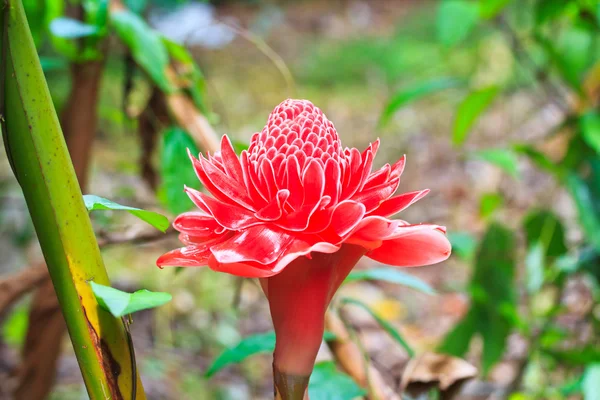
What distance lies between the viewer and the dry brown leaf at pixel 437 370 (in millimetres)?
458

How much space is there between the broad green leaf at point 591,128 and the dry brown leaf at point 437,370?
46cm

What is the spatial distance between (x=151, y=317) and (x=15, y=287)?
85 cm

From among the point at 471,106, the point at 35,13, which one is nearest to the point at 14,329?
the point at 35,13

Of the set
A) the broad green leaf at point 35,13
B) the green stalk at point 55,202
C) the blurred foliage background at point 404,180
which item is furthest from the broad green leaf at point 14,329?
the green stalk at point 55,202

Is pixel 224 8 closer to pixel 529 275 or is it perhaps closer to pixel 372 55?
pixel 372 55

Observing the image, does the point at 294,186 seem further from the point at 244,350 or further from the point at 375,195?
the point at 244,350

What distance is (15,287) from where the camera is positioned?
0.62m

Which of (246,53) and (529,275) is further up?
(246,53)

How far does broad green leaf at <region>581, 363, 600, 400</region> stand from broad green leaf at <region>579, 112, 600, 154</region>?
334 millimetres

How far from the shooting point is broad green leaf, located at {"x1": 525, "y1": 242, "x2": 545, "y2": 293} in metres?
0.95

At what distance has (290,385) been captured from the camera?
0.30m

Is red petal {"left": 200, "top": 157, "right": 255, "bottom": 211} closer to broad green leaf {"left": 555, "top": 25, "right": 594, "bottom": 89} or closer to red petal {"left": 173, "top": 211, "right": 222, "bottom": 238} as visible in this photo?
red petal {"left": 173, "top": 211, "right": 222, "bottom": 238}

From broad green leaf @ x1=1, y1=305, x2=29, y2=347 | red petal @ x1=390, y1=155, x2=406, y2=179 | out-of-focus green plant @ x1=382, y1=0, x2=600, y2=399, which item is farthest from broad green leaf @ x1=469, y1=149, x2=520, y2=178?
broad green leaf @ x1=1, y1=305, x2=29, y2=347

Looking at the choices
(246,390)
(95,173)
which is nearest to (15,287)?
(246,390)
